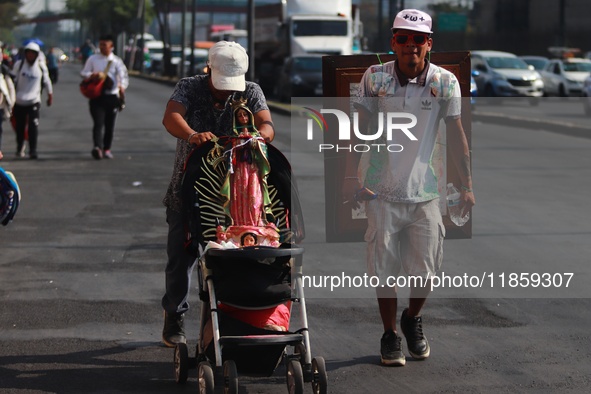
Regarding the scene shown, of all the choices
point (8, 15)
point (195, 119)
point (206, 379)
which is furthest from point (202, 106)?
point (8, 15)

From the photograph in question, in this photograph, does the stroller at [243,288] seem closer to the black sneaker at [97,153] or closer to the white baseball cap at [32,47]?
the black sneaker at [97,153]

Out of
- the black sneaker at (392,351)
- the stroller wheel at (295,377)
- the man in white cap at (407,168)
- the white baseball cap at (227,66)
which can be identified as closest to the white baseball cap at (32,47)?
the man in white cap at (407,168)

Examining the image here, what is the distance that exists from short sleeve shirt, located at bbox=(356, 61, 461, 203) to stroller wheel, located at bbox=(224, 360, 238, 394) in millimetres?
1401

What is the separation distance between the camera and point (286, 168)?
6109mm

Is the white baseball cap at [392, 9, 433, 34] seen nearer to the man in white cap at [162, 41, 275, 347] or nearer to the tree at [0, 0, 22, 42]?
the man in white cap at [162, 41, 275, 347]

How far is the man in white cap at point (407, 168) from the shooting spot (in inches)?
250

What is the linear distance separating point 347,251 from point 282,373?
158 inches

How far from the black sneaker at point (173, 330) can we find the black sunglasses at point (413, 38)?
195 centimetres

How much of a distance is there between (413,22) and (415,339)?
1711 mm

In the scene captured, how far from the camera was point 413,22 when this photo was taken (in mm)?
6309

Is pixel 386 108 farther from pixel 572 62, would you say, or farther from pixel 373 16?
pixel 373 16

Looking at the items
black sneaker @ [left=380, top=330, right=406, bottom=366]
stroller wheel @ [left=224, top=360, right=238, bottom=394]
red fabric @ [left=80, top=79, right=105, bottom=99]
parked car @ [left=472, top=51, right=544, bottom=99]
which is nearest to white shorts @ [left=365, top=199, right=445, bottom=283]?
black sneaker @ [left=380, top=330, right=406, bottom=366]

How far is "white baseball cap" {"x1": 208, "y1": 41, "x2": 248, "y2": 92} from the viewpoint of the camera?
612cm

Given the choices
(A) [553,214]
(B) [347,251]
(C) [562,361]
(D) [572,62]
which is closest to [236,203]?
(C) [562,361]
